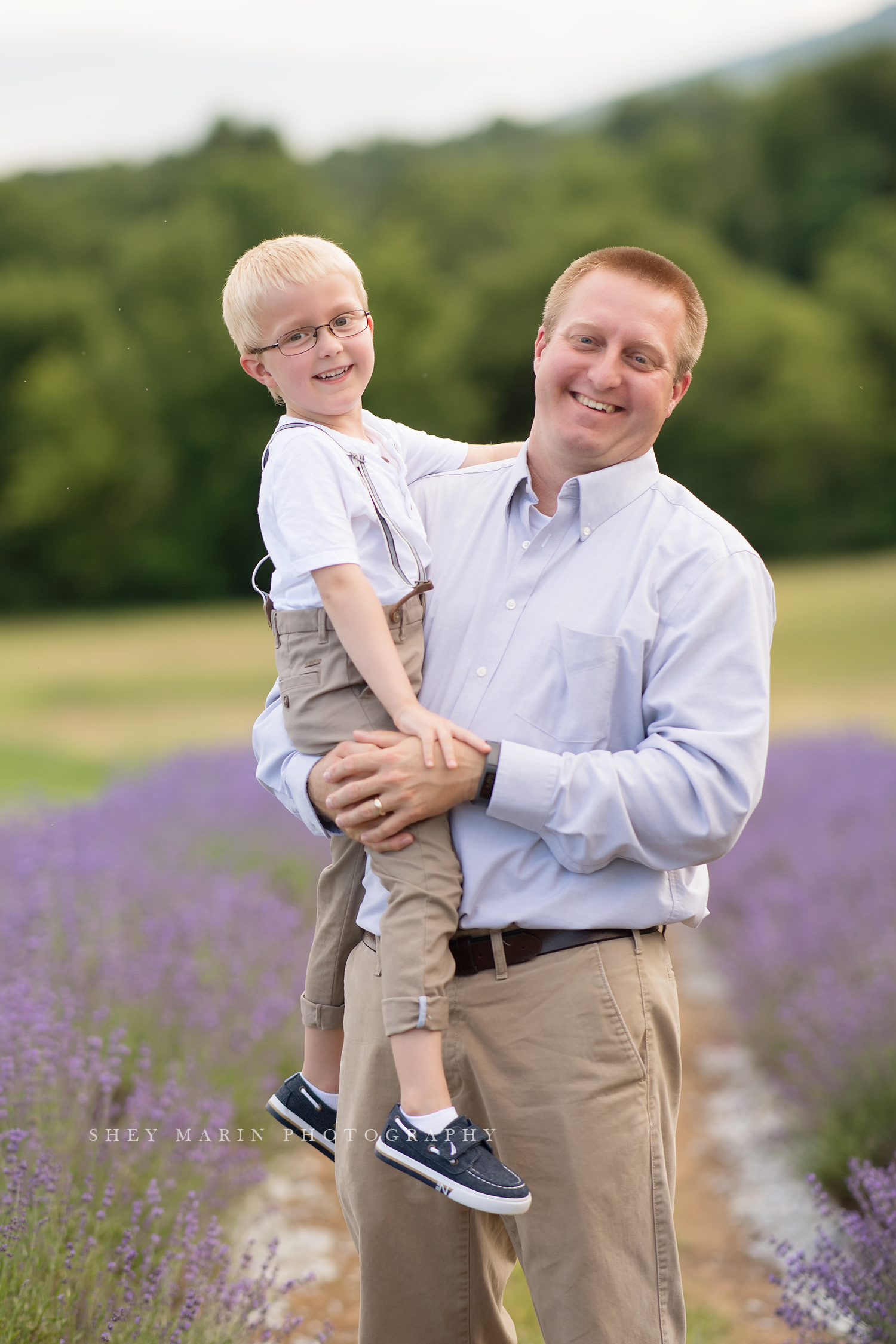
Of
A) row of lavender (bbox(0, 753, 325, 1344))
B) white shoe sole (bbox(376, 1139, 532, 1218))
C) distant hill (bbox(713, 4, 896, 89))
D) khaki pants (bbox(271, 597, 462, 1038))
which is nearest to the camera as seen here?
white shoe sole (bbox(376, 1139, 532, 1218))

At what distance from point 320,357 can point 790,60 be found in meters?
59.3

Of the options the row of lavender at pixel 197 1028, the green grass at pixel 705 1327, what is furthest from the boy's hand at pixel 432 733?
the green grass at pixel 705 1327

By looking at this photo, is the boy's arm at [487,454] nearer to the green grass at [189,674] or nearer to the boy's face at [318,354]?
the boy's face at [318,354]

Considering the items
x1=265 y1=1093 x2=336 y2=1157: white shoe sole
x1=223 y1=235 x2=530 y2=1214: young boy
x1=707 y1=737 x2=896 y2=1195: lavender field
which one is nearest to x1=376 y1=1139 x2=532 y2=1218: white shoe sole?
x1=223 y1=235 x2=530 y2=1214: young boy

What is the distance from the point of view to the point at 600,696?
179 centimetres

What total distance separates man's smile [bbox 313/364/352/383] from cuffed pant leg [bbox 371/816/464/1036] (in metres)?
0.76

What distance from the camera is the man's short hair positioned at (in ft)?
6.13

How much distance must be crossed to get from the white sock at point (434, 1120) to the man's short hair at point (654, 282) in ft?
3.80

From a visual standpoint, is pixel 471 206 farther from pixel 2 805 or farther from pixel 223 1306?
pixel 223 1306

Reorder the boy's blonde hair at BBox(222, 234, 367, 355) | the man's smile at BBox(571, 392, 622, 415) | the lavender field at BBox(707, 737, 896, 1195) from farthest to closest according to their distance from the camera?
1. the lavender field at BBox(707, 737, 896, 1195)
2. the boy's blonde hair at BBox(222, 234, 367, 355)
3. the man's smile at BBox(571, 392, 622, 415)

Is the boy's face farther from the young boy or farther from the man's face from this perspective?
the man's face

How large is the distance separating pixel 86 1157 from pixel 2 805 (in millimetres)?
3697

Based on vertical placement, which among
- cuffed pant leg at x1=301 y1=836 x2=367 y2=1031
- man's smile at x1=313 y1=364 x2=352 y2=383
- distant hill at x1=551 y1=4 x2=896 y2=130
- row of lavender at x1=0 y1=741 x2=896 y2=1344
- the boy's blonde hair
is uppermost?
distant hill at x1=551 y1=4 x2=896 y2=130

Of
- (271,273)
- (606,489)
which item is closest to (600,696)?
(606,489)
